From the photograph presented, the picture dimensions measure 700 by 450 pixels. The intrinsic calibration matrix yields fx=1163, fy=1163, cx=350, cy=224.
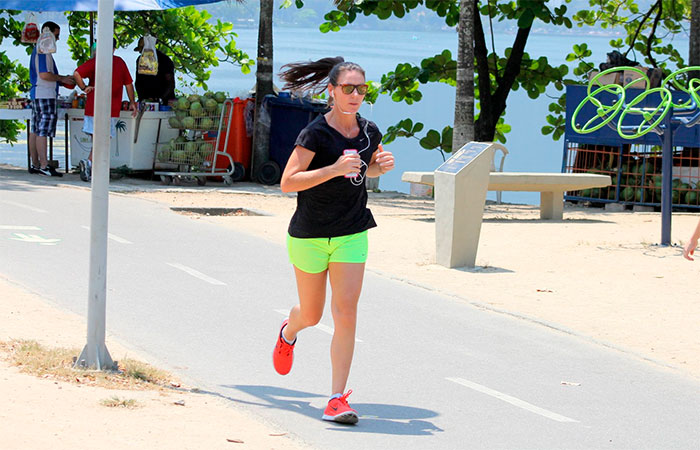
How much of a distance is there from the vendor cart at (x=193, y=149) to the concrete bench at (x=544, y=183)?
452cm

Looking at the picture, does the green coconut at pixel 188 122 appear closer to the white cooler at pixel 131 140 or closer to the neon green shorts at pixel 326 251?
the white cooler at pixel 131 140

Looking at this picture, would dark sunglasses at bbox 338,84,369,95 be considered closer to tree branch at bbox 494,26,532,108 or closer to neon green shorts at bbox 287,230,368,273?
neon green shorts at bbox 287,230,368,273

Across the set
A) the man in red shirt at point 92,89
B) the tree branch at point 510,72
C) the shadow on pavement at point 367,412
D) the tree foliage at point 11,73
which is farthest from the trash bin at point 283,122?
the shadow on pavement at point 367,412

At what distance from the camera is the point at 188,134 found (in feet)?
62.5

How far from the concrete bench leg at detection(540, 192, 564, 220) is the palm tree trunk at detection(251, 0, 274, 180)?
576cm

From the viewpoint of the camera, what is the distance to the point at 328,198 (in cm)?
601

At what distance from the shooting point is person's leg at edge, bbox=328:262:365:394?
19.5 ft

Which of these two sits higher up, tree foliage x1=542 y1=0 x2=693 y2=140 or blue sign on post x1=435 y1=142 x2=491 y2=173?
tree foliage x1=542 y1=0 x2=693 y2=140

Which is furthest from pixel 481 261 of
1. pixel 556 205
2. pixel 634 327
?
pixel 556 205

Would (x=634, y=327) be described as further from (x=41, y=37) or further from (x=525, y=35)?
(x=525, y=35)

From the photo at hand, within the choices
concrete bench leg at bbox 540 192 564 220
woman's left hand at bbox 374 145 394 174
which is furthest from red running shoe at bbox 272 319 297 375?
concrete bench leg at bbox 540 192 564 220

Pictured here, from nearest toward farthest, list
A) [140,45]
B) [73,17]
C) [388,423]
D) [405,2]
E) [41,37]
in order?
[388,423], [41,37], [140,45], [405,2], [73,17]

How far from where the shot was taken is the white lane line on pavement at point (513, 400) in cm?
627

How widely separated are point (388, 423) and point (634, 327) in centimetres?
350
